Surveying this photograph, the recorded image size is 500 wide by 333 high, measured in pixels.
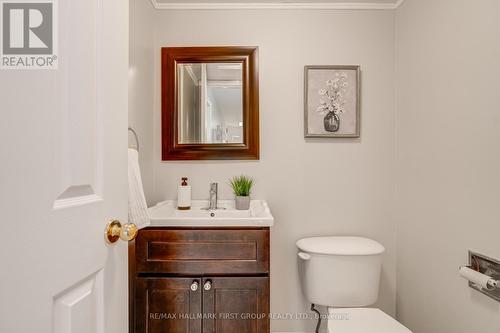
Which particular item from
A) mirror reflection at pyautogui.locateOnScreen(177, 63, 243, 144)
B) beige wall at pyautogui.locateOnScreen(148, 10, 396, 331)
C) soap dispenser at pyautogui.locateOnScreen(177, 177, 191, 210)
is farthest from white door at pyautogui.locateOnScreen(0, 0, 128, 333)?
beige wall at pyautogui.locateOnScreen(148, 10, 396, 331)

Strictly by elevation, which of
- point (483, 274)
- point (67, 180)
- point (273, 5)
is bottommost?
point (483, 274)

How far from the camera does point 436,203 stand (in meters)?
1.45

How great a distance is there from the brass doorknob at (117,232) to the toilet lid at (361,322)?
104 cm

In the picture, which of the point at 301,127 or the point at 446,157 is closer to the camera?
the point at 446,157

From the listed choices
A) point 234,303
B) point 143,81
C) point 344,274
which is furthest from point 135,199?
point 344,274

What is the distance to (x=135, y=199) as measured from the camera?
1121mm

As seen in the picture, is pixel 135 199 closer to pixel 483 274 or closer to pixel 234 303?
pixel 234 303

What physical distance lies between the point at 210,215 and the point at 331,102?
3.55 ft

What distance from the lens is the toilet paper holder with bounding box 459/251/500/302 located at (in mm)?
1085

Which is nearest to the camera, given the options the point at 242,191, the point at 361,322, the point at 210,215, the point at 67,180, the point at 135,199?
the point at 67,180

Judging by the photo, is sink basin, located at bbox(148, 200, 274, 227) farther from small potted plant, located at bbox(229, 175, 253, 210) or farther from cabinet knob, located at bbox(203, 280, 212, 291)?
cabinet knob, located at bbox(203, 280, 212, 291)

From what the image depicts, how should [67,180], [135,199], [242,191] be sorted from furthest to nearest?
[242,191], [135,199], [67,180]

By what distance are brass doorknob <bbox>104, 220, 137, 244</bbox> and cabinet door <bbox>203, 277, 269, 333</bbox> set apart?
753mm

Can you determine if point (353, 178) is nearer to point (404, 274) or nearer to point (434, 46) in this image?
point (404, 274)
